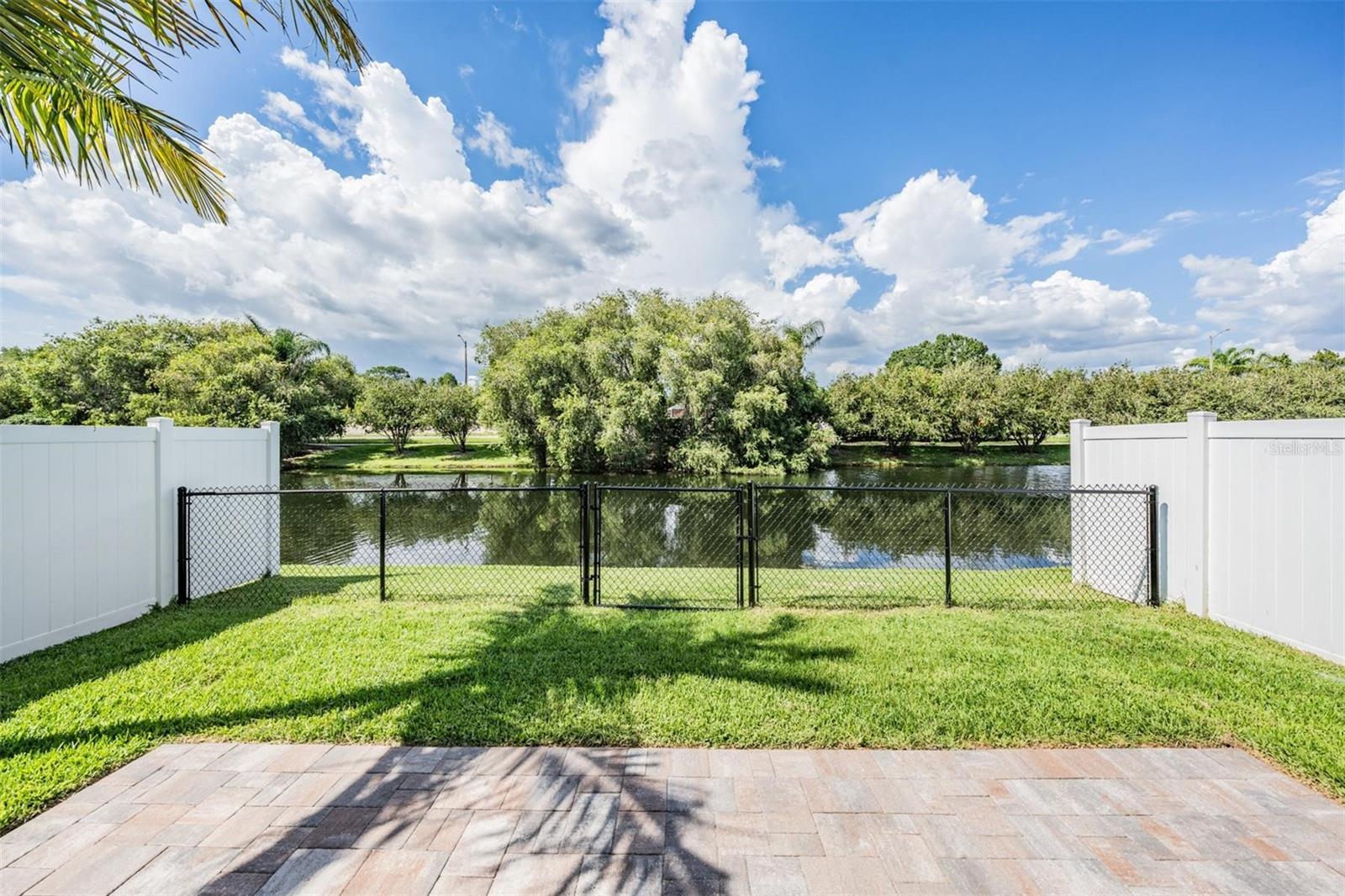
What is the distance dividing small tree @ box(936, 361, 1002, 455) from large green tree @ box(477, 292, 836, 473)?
9653 mm

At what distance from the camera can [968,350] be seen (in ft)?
173

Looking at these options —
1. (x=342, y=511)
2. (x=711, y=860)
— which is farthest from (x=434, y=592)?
(x=342, y=511)

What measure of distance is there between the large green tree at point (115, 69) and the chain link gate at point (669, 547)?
313cm

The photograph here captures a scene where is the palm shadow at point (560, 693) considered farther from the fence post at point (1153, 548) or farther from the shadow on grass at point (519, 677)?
the fence post at point (1153, 548)

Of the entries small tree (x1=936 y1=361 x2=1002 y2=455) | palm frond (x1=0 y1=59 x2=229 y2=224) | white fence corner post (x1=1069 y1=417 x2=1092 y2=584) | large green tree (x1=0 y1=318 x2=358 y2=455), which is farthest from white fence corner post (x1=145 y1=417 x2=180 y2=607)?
small tree (x1=936 y1=361 x2=1002 y2=455)

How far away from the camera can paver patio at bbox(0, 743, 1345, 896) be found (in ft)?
5.63

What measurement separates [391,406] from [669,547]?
1057 inches

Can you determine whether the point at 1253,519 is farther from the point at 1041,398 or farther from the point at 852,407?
the point at 1041,398

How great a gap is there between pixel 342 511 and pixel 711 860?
1435 centimetres

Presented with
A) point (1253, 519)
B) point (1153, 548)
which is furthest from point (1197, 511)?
point (1153, 548)

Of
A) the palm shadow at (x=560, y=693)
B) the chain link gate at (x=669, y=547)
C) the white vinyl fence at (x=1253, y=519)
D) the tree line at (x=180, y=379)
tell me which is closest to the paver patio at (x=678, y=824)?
the palm shadow at (x=560, y=693)

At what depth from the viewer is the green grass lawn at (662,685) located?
8.39ft

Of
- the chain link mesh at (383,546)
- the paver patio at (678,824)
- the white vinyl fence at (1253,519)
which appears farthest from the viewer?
the chain link mesh at (383,546)

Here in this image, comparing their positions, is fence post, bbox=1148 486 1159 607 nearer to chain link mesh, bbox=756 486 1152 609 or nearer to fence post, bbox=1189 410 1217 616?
chain link mesh, bbox=756 486 1152 609
